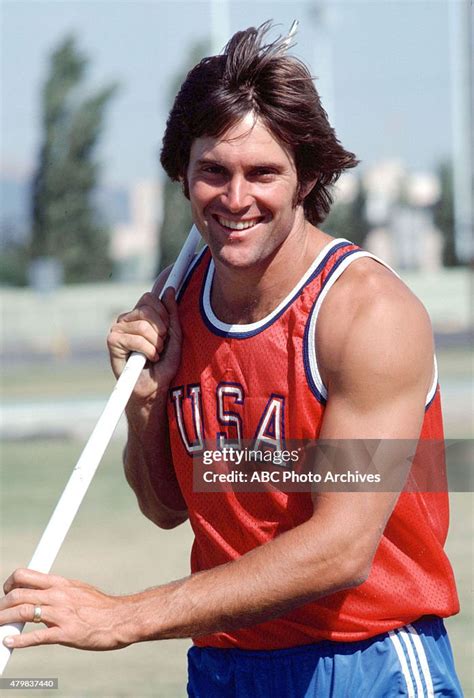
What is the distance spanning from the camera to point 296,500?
10.6ft

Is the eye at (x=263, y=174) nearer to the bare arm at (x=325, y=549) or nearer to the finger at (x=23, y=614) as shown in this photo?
the bare arm at (x=325, y=549)

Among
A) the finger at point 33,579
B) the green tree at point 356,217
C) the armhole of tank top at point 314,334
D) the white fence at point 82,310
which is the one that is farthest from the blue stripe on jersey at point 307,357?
the green tree at point 356,217

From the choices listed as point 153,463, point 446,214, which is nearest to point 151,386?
point 153,463

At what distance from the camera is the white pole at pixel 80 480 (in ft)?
9.93

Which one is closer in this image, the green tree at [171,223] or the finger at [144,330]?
the finger at [144,330]

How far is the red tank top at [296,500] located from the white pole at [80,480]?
20 cm

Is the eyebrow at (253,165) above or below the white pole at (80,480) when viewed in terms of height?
above

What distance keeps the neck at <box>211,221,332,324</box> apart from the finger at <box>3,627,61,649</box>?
3.18 feet

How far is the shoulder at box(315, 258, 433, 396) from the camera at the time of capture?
3008 millimetres

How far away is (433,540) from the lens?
3.28m

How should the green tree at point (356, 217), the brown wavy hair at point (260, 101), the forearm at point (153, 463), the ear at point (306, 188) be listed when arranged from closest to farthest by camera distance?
1. the brown wavy hair at point (260, 101)
2. the ear at point (306, 188)
3. the forearm at point (153, 463)
4. the green tree at point (356, 217)

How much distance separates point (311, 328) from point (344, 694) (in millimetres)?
944

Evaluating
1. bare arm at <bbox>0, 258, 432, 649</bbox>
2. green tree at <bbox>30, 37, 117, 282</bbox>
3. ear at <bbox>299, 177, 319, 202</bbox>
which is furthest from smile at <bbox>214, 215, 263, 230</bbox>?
green tree at <bbox>30, 37, 117, 282</bbox>

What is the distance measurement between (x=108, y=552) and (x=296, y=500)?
609cm
